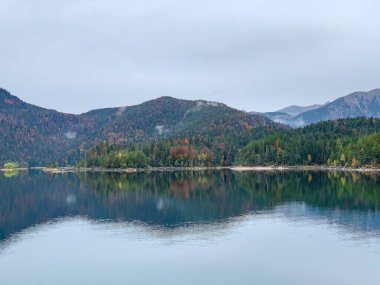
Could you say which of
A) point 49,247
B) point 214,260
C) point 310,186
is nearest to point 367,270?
point 214,260

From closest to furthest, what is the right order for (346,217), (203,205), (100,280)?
(100,280) < (346,217) < (203,205)

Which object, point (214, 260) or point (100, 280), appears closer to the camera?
point (100, 280)

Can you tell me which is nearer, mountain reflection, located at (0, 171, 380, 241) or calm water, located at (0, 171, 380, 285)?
calm water, located at (0, 171, 380, 285)

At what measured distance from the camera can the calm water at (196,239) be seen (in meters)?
54.8

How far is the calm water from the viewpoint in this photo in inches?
2158

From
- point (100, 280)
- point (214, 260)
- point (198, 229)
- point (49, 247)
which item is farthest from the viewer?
point (198, 229)

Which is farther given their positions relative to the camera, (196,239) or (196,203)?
(196,203)

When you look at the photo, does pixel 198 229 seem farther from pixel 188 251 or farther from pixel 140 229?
pixel 188 251

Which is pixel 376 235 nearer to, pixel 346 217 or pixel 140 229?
pixel 346 217

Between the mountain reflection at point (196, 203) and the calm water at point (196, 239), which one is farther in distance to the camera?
the mountain reflection at point (196, 203)

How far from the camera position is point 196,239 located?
72.2m

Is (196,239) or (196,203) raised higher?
(196,203)

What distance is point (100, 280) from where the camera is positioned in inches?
2082

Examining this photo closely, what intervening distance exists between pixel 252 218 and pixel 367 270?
3933 cm
